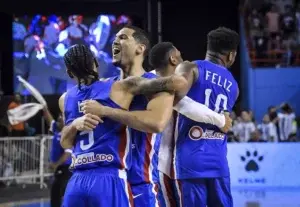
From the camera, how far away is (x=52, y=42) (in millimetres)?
21031

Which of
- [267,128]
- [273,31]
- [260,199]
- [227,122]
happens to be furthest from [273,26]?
[227,122]

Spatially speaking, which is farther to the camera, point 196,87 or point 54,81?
point 54,81

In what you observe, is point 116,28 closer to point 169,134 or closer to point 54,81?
point 54,81

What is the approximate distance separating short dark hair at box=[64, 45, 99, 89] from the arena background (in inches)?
298

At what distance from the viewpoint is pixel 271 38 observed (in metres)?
22.8

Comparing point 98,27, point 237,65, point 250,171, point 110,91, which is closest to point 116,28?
point 98,27

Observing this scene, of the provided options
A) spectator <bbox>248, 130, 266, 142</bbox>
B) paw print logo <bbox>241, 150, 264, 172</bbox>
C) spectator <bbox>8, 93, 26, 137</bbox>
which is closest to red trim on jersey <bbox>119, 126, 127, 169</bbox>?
spectator <bbox>8, 93, 26, 137</bbox>

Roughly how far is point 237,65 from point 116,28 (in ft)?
15.9

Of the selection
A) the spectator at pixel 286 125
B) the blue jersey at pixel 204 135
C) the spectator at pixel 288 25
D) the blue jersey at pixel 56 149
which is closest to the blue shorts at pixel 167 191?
the blue jersey at pixel 204 135

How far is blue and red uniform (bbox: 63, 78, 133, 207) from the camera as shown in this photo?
410cm

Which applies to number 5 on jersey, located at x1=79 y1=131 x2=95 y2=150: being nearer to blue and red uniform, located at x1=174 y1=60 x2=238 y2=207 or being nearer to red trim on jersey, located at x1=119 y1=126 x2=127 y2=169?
red trim on jersey, located at x1=119 y1=126 x2=127 y2=169

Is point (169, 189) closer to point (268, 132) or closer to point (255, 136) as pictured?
point (255, 136)

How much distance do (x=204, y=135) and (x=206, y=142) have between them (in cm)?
6

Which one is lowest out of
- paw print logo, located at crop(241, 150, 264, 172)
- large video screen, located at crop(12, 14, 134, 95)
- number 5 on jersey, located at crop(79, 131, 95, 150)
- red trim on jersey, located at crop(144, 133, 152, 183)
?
paw print logo, located at crop(241, 150, 264, 172)
